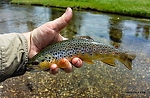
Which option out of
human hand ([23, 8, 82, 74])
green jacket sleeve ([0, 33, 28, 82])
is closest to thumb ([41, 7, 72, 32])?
human hand ([23, 8, 82, 74])

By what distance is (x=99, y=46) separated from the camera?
3236 mm

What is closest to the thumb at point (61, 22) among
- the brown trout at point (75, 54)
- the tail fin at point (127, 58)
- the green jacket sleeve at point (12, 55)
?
the brown trout at point (75, 54)

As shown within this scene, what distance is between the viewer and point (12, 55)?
9.50 ft

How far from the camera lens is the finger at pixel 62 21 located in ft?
10.7

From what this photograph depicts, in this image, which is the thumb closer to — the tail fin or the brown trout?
the brown trout

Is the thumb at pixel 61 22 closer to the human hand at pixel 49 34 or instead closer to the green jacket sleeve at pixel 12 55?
the human hand at pixel 49 34

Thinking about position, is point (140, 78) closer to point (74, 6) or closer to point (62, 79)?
point (62, 79)

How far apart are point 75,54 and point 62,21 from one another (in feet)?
3.02

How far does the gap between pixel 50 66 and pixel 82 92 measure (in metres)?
2.29

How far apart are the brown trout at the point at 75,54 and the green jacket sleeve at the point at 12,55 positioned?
22 cm

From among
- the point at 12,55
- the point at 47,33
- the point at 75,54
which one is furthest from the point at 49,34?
the point at 12,55

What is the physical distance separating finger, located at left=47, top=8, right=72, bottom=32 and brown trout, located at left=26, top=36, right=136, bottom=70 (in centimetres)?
52

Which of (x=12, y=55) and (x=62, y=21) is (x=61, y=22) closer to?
(x=62, y=21)

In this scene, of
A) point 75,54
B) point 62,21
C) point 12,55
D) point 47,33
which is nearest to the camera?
point 12,55
